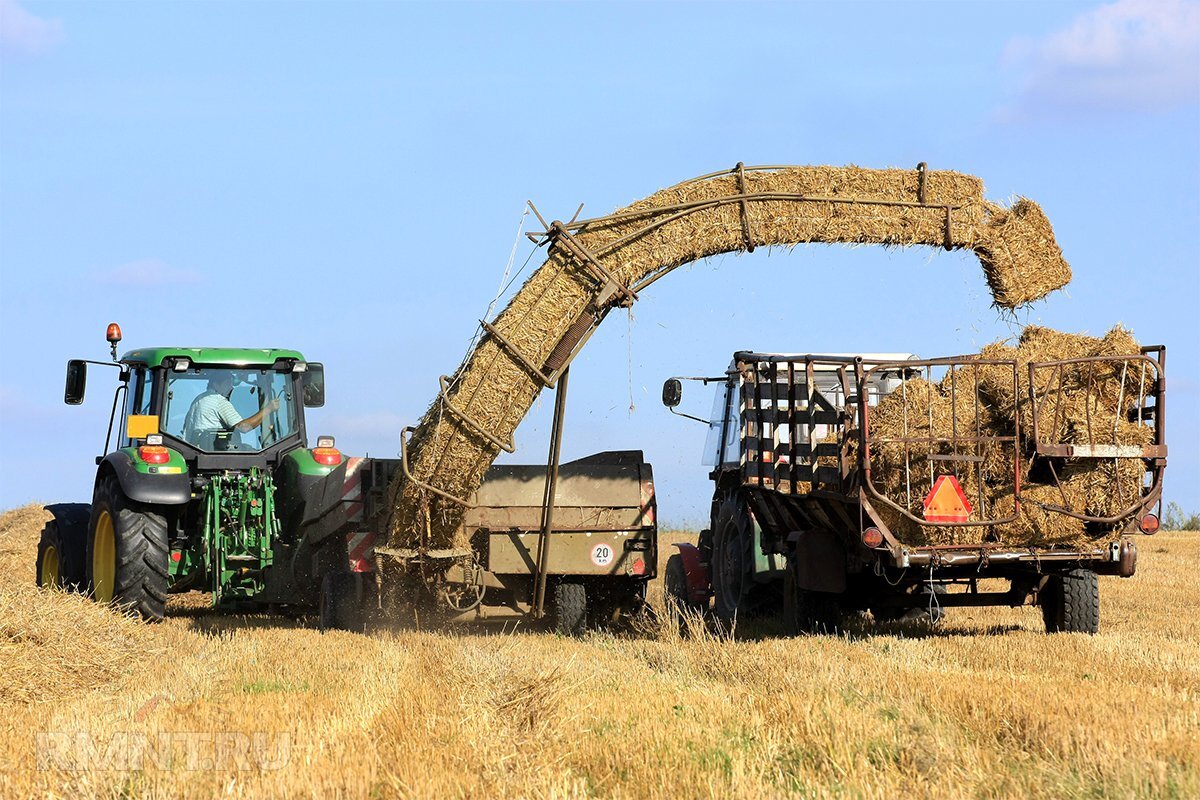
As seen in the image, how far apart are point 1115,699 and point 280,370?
827 centimetres

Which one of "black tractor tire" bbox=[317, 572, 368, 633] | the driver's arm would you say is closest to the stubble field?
"black tractor tire" bbox=[317, 572, 368, 633]

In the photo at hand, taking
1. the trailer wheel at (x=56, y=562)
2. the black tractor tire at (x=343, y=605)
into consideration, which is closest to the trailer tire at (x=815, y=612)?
the black tractor tire at (x=343, y=605)

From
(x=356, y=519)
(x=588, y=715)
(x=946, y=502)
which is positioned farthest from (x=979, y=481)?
(x=356, y=519)

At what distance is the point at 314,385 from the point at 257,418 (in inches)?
24.1

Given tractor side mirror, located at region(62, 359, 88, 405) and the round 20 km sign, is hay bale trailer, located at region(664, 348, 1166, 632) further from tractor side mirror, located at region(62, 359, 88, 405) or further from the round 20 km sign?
tractor side mirror, located at region(62, 359, 88, 405)

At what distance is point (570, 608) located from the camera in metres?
11.3

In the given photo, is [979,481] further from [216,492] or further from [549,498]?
[216,492]

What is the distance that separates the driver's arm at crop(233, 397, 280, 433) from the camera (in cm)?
1258

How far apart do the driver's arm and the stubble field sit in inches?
110

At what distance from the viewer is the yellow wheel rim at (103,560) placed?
1218 centimetres

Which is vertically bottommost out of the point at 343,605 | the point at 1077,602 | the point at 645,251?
the point at 343,605

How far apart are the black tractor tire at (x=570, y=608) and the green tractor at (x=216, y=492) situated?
1.50 m

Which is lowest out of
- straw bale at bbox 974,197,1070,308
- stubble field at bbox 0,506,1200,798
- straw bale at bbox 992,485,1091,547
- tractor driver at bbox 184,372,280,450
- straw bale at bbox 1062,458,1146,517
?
stubble field at bbox 0,506,1200,798

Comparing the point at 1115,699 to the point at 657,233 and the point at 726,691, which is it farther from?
the point at 657,233
